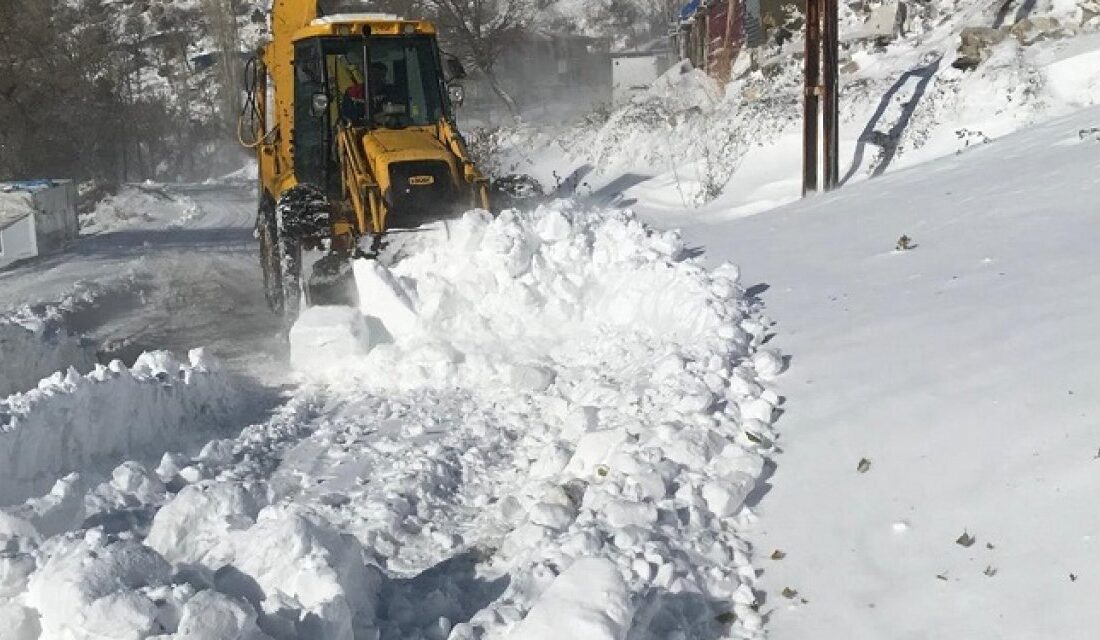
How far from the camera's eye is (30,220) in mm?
15953

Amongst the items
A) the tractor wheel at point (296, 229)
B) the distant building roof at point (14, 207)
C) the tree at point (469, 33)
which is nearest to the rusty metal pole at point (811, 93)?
the tractor wheel at point (296, 229)

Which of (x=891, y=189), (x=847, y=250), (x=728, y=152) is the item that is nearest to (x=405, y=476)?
(x=847, y=250)

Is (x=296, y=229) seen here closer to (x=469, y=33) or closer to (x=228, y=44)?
(x=469, y=33)

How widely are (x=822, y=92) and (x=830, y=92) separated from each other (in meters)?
0.16

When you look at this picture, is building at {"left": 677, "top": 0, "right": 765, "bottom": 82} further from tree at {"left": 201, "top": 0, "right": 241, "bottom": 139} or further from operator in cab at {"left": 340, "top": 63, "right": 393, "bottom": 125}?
tree at {"left": 201, "top": 0, "right": 241, "bottom": 139}

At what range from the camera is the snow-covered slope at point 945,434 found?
13.2 ft

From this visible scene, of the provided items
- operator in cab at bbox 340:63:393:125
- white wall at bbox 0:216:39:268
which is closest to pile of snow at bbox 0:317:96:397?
operator in cab at bbox 340:63:393:125

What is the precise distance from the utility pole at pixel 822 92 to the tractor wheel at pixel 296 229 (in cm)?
623

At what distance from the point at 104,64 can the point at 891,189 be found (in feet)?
122

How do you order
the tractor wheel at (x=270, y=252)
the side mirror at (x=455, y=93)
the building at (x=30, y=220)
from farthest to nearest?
1. the building at (x=30, y=220)
2. the tractor wheel at (x=270, y=252)
3. the side mirror at (x=455, y=93)

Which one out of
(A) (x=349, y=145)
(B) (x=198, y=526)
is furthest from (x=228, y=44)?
(B) (x=198, y=526)

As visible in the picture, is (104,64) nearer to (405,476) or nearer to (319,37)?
(319,37)

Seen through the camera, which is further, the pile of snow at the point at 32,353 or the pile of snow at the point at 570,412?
the pile of snow at the point at 32,353

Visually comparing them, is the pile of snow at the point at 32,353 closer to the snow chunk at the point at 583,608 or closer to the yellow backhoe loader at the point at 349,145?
the yellow backhoe loader at the point at 349,145
